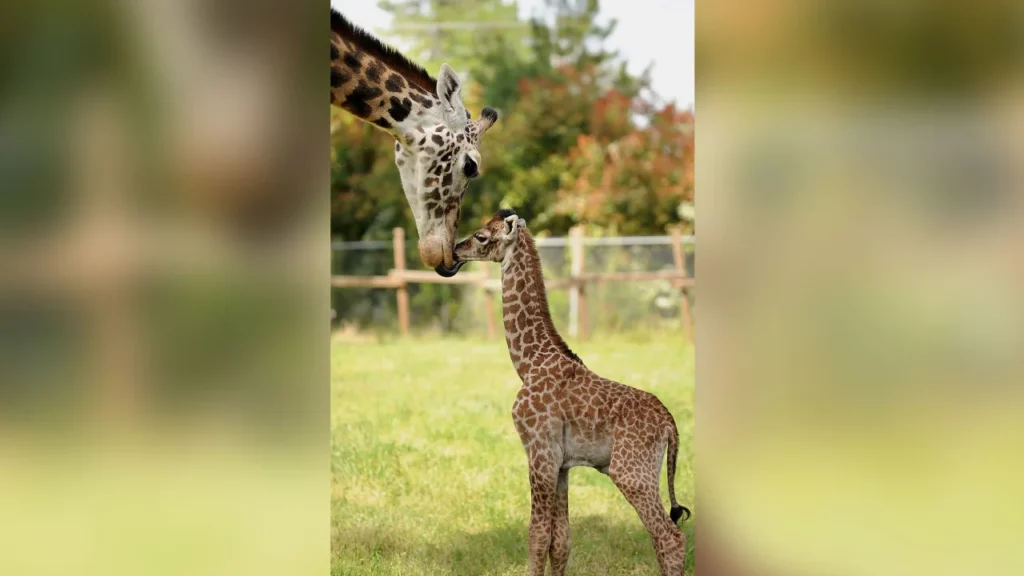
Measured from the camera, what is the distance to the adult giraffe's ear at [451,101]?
3.03 meters

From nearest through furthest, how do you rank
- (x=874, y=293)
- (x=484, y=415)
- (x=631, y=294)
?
1. (x=874, y=293)
2. (x=484, y=415)
3. (x=631, y=294)

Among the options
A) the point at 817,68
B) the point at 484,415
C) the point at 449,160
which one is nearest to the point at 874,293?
the point at 817,68

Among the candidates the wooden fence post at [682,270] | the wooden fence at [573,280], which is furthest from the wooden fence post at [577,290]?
the wooden fence post at [682,270]

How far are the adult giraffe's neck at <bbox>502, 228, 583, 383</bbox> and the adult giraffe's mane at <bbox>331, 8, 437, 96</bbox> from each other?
0.58 m

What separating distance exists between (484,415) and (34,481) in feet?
14.3

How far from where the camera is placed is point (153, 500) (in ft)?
7.20

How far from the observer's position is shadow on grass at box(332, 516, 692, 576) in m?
3.66

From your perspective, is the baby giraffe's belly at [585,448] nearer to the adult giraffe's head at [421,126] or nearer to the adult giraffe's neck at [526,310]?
the adult giraffe's neck at [526,310]

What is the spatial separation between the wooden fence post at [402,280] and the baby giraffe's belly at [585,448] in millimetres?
7856

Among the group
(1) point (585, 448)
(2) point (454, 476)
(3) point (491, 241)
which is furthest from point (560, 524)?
(2) point (454, 476)

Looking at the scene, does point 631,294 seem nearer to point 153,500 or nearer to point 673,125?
point 673,125

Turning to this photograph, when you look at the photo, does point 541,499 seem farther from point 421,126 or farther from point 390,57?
point 390,57

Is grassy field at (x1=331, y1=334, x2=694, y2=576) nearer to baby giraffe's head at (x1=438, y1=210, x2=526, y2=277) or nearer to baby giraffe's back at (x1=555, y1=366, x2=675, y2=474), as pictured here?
baby giraffe's back at (x1=555, y1=366, x2=675, y2=474)

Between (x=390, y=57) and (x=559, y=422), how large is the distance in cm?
129
